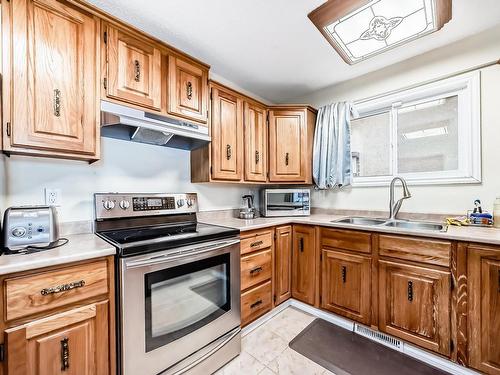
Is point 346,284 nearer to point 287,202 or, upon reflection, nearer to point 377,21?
point 287,202

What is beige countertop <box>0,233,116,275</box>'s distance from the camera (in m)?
0.89

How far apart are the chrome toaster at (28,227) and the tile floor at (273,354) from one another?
1.33 meters

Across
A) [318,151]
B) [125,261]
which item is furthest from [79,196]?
[318,151]

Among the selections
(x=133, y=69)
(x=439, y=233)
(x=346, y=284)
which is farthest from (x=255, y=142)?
(x=439, y=233)

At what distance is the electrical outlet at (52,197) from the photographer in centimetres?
143

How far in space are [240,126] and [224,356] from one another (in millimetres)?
1922

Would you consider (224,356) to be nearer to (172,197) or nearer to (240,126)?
(172,197)

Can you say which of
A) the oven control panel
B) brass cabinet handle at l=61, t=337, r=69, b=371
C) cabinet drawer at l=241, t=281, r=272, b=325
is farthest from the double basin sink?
brass cabinet handle at l=61, t=337, r=69, b=371

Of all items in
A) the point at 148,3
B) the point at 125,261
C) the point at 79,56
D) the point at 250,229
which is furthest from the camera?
the point at 250,229

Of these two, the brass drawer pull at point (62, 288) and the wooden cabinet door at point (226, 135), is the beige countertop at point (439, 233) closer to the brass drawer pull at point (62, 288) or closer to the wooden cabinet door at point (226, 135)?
the wooden cabinet door at point (226, 135)

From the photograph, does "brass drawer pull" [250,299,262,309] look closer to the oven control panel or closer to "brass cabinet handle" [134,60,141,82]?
the oven control panel

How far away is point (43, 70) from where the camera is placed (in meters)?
1.18

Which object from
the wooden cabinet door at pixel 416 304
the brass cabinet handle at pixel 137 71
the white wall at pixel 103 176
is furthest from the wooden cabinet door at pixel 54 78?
the wooden cabinet door at pixel 416 304

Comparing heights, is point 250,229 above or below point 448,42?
below
